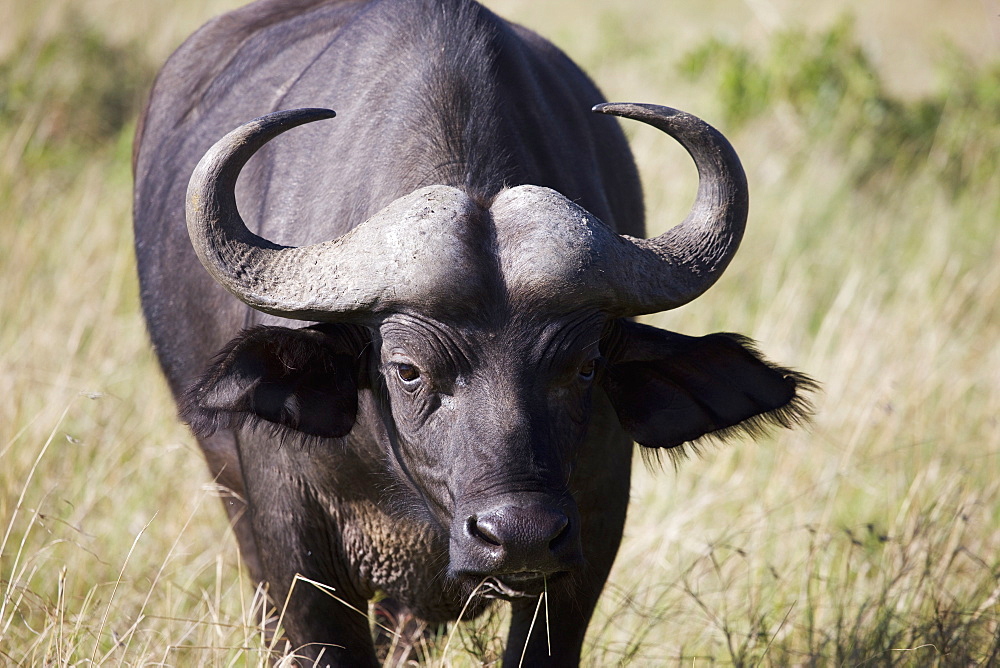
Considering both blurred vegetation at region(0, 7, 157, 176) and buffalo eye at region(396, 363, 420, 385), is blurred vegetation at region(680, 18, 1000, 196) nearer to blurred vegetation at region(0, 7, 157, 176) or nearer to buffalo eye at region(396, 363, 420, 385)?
blurred vegetation at region(0, 7, 157, 176)

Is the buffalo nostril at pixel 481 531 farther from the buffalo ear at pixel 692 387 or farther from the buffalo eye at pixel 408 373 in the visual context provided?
the buffalo ear at pixel 692 387

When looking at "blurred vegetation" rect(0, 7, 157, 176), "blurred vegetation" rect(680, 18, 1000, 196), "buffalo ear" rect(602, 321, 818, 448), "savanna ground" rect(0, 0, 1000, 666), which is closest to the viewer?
"buffalo ear" rect(602, 321, 818, 448)

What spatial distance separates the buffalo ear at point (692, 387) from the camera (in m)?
3.37

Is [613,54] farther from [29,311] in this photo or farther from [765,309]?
[29,311]

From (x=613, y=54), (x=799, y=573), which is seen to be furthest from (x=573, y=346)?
(x=613, y=54)

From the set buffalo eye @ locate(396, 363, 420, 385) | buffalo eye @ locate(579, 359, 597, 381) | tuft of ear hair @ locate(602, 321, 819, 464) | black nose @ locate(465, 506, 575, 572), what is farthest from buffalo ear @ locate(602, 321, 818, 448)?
black nose @ locate(465, 506, 575, 572)

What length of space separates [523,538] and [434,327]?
2.01 feet

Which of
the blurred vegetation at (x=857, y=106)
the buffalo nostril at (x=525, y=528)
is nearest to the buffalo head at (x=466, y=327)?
the buffalo nostril at (x=525, y=528)

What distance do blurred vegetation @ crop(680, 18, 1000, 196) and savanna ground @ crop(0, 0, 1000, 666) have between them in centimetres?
3

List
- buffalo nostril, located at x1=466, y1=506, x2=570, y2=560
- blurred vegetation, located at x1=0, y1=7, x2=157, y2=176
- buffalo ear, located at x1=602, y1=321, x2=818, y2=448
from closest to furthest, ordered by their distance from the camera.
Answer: buffalo nostril, located at x1=466, y1=506, x2=570, y2=560, buffalo ear, located at x1=602, y1=321, x2=818, y2=448, blurred vegetation, located at x1=0, y1=7, x2=157, y2=176

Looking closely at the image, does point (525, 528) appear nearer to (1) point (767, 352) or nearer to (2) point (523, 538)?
(2) point (523, 538)

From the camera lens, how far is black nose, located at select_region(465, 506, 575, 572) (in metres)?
2.67

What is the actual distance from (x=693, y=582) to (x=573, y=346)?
7.87 ft

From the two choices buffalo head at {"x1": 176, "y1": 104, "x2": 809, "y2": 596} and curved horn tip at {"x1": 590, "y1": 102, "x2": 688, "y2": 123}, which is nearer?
buffalo head at {"x1": 176, "y1": 104, "x2": 809, "y2": 596}
